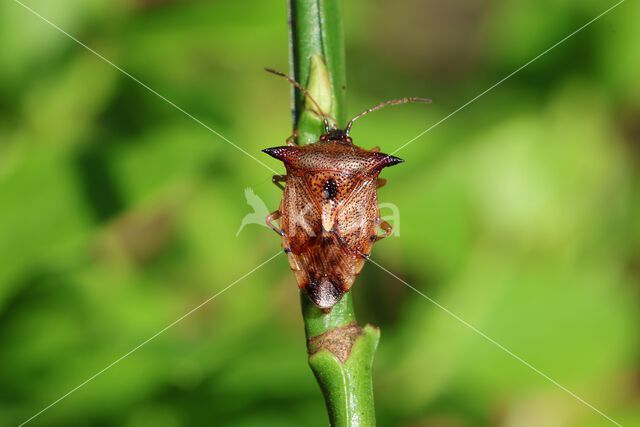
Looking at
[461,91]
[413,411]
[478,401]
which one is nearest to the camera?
[413,411]

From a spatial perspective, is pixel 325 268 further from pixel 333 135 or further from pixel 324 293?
pixel 324 293

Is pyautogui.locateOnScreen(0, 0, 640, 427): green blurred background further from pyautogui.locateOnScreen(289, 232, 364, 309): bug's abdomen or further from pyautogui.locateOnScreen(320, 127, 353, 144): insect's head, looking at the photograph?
pyautogui.locateOnScreen(320, 127, 353, 144): insect's head

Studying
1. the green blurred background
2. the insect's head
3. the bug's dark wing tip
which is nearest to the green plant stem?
the bug's dark wing tip

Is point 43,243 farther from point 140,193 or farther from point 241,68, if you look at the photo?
point 241,68

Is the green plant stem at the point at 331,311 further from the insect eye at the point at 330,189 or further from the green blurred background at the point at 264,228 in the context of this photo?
the green blurred background at the point at 264,228

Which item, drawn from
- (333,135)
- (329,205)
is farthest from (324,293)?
(329,205)

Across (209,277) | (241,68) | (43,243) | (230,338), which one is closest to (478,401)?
(230,338)

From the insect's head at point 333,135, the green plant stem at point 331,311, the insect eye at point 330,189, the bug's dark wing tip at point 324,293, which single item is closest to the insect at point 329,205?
the insect eye at point 330,189

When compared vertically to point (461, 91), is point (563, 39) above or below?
above
